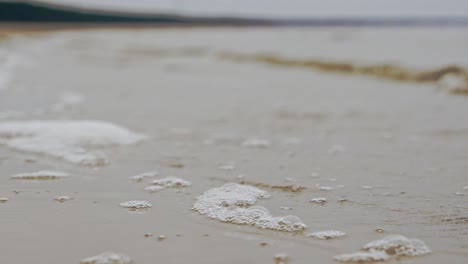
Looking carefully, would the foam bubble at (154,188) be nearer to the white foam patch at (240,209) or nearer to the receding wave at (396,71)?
the white foam patch at (240,209)

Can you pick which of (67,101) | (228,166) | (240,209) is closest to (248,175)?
(228,166)

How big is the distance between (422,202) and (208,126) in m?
2.72

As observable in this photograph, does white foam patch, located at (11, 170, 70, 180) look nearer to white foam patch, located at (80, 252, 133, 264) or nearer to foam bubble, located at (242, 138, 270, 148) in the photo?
white foam patch, located at (80, 252, 133, 264)

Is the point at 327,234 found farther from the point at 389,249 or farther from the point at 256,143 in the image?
the point at 256,143

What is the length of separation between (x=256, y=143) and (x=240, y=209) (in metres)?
1.70

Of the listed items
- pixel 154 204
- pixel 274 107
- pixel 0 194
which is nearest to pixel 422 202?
pixel 154 204

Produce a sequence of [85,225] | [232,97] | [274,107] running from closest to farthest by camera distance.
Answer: [85,225] < [274,107] < [232,97]

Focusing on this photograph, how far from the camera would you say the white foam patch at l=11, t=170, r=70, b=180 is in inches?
135

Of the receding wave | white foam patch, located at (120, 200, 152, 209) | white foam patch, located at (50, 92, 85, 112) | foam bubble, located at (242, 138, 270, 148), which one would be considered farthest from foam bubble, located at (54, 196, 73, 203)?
the receding wave

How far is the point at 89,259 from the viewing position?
7.25ft

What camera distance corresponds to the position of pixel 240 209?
283 centimetres

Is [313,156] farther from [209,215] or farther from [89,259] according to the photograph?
[89,259]

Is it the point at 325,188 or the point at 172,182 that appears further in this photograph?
the point at 172,182

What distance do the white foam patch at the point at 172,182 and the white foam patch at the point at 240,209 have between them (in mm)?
212
